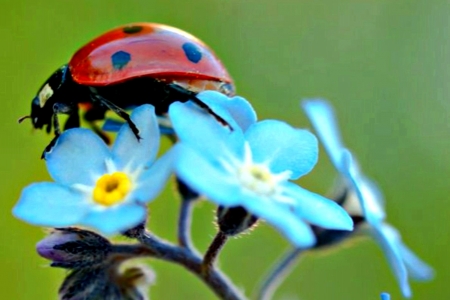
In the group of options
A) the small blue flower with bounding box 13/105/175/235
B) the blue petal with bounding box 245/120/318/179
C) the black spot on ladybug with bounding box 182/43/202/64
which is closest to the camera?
the small blue flower with bounding box 13/105/175/235

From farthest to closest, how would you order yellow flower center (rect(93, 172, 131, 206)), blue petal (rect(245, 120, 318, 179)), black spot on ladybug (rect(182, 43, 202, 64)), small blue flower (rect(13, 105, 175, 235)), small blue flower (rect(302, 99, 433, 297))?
black spot on ladybug (rect(182, 43, 202, 64))
small blue flower (rect(302, 99, 433, 297))
blue petal (rect(245, 120, 318, 179))
yellow flower center (rect(93, 172, 131, 206))
small blue flower (rect(13, 105, 175, 235))

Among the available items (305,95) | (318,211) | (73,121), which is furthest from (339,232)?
(305,95)

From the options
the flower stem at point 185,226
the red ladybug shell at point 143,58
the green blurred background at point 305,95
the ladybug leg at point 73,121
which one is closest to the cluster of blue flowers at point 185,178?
the flower stem at point 185,226

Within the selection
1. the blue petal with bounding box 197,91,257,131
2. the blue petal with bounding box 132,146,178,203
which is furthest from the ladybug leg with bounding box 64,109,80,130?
the blue petal with bounding box 132,146,178,203

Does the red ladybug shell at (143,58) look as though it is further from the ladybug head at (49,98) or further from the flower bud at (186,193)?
the flower bud at (186,193)

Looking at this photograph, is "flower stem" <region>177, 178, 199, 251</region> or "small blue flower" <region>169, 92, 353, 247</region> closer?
"small blue flower" <region>169, 92, 353, 247</region>

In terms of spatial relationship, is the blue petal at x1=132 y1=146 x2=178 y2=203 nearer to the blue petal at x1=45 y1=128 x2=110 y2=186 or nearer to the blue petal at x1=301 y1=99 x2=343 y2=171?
the blue petal at x1=45 y1=128 x2=110 y2=186

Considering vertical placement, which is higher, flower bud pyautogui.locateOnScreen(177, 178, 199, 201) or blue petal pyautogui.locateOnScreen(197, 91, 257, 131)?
blue petal pyautogui.locateOnScreen(197, 91, 257, 131)

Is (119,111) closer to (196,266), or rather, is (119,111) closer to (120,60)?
(120,60)
